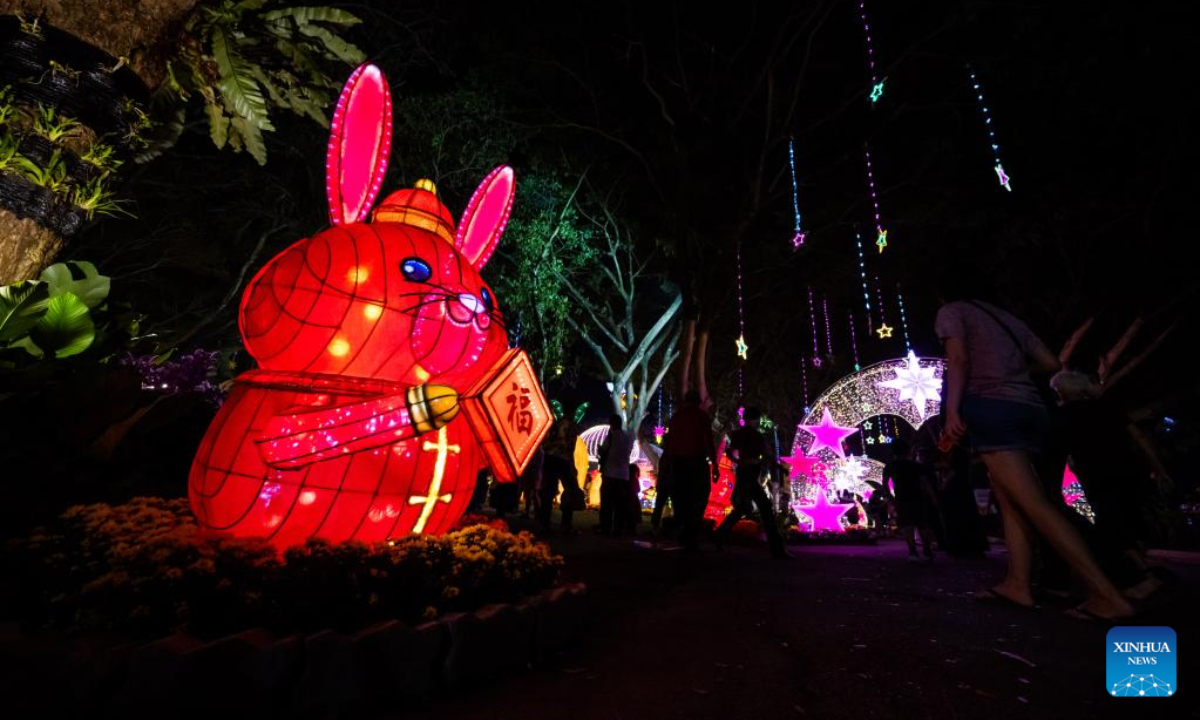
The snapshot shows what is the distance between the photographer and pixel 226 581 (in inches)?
93.6

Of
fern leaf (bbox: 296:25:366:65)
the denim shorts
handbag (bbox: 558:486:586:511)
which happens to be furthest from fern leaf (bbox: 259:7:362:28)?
handbag (bbox: 558:486:586:511)

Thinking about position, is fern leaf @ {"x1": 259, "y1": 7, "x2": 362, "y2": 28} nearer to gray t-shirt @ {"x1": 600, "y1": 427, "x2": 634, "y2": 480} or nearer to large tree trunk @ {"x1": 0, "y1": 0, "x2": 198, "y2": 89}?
large tree trunk @ {"x1": 0, "y1": 0, "x2": 198, "y2": 89}

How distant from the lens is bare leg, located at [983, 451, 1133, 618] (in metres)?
3.19

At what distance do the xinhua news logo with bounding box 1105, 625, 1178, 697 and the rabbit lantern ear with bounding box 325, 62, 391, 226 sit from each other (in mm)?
→ 4340

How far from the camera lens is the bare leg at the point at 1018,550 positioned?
3.72m

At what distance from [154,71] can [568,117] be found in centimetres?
1298

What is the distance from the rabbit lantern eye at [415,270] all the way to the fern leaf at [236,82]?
1.66 m

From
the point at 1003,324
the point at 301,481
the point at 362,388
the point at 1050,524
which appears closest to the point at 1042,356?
the point at 1003,324

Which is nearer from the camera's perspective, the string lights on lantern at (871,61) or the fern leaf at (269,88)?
the fern leaf at (269,88)

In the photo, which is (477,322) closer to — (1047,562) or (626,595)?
(626,595)

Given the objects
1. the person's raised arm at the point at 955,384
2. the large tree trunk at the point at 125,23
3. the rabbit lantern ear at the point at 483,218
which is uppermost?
the large tree trunk at the point at 125,23

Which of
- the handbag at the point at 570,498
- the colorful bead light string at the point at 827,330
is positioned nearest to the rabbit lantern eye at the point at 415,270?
the handbag at the point at 570,498

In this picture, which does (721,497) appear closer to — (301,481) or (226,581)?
(301,481)

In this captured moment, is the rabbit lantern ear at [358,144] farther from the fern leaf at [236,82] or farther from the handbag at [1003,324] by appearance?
the handbag at [1003,324]
